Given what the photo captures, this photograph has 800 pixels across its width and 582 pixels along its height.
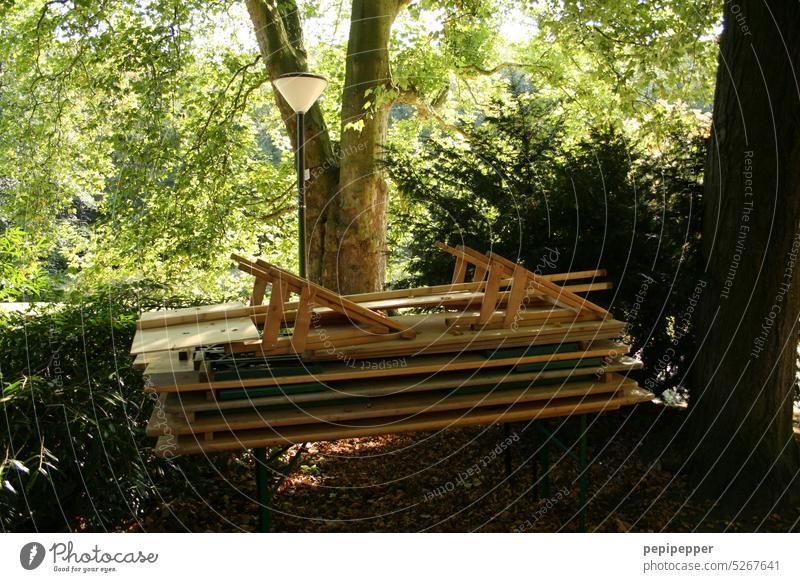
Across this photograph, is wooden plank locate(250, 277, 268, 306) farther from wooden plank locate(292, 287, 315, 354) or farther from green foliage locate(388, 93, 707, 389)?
green foliage locate(388, 93, 707, 389)

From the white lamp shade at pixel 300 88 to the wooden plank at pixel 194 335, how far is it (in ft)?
12.6

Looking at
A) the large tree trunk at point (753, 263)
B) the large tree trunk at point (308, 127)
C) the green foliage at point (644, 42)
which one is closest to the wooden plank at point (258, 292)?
the large tree trunk at point (753, 263)

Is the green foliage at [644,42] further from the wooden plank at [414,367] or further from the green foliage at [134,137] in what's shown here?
the green foliage at [134,137]

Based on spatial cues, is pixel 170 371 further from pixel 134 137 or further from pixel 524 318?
pixel 134 137

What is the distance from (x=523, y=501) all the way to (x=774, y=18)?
3.49m

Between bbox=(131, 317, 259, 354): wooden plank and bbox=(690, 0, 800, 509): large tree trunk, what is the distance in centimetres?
323

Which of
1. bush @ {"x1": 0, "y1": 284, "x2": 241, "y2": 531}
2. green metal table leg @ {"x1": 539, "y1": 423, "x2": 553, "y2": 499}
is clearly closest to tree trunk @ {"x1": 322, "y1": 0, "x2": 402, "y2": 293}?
green metal table leg @ {"x1": 539, "y1": 423, "x2": 553, "y2": 499}

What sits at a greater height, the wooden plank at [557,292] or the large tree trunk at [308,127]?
the large tree trunk at [308,127]

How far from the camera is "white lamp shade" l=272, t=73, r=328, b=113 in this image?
7324mm

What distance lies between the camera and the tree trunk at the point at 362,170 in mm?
9469

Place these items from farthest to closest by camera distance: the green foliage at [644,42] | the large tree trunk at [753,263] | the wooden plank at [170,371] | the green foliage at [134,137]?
the green foliage at [134,137] < the green foliage at [644,42] < the large tree trunk at [753,263] < the wooden plank at [170,371]

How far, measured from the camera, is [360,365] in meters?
4.09
